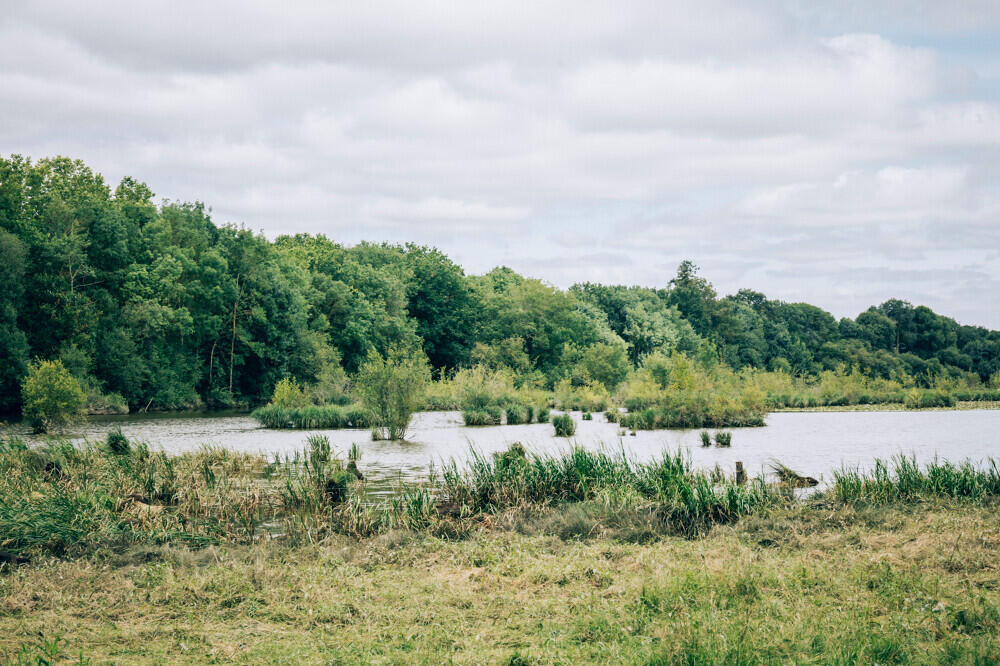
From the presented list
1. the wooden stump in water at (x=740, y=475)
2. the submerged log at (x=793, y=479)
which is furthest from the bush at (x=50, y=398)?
the submerged log at (x=793, y=479)

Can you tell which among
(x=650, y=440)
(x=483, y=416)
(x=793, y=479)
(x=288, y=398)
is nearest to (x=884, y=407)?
(x=483, y=416)

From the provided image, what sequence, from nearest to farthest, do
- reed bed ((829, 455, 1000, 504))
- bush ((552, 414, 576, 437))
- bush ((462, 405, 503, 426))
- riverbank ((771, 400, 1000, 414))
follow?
reed bed ((829, 455, 1000, 504))
bush ((552, 414, 576, 437))
bush ((462, 405, 503, 426))
riverbank ((771, 400, 1000, 414))

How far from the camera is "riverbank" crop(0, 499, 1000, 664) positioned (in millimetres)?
6609

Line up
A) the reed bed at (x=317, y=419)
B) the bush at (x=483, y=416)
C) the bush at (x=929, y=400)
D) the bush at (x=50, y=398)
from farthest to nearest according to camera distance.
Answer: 1. the bush at (x=929, y=400)
2. the bush at (x=483, y=416)
3. the reed bed at (x=317, y=419)
4. the bush at (x=50, y=398)

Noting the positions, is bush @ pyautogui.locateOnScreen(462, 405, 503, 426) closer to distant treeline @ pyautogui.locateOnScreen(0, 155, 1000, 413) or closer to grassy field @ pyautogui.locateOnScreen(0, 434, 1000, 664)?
distant treeline @ pyautogui.locateOnScreen(0, 155, 1000, 413)

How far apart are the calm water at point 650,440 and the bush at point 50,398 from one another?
141 centimetres

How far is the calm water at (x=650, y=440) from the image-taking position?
22266mm

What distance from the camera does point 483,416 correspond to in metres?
41.0

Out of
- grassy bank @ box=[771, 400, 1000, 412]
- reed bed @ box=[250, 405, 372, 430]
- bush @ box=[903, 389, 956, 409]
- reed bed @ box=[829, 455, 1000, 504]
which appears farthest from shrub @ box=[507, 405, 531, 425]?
bush @ box=[903, 389, 956, 409]

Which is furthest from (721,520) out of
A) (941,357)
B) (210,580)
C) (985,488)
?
(941,357)

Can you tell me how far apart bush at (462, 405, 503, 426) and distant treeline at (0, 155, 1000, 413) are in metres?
12.1

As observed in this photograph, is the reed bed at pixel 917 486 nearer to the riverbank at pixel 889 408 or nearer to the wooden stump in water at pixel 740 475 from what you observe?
the wooden stump in water at pixel 740 475

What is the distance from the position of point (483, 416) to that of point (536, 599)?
32.9 m

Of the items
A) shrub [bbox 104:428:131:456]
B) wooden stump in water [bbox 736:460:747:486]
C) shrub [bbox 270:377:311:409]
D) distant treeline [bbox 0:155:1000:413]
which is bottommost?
wooden stump in water [bbox 736:460:747:486]
